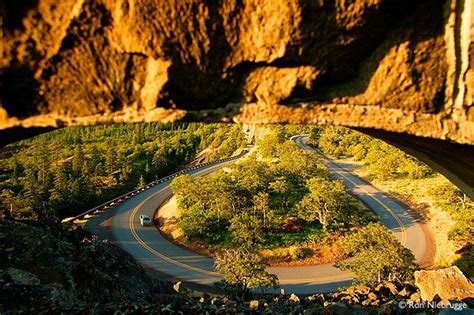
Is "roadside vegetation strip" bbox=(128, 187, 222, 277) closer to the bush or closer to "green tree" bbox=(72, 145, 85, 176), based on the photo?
the bush

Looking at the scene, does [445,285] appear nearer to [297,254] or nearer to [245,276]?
[245,276]

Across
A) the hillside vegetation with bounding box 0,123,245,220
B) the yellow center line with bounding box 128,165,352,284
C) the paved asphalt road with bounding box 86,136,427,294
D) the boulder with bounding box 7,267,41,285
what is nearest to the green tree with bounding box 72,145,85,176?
the hillside vegetation with bounding box 0,123,245,220

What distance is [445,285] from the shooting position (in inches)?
321

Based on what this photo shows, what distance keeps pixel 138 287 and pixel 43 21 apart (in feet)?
29.5

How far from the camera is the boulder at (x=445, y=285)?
789cm

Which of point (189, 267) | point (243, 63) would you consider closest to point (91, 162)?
point (189, 267)

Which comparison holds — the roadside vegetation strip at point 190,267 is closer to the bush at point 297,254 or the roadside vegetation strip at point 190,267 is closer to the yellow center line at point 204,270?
the yellow center line at point 204,270

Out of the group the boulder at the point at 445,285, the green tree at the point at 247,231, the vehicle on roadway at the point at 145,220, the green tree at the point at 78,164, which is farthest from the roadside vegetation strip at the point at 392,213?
the green tree at the point at 78,164

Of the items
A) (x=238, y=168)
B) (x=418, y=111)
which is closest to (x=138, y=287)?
(x=418, y=111)

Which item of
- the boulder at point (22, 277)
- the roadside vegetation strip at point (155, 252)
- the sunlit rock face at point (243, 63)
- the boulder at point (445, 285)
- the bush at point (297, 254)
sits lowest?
the roadside vegetation strip at point (155, 252)

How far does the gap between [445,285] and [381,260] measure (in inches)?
158

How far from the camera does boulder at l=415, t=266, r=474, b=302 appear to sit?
7891mm

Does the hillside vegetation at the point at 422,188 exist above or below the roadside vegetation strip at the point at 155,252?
above

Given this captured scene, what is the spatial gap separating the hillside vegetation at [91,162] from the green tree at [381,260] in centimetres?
1126
